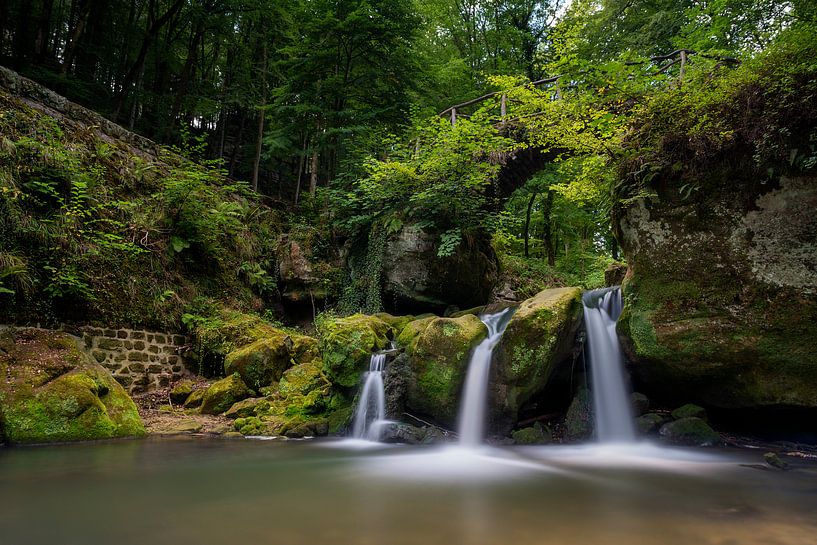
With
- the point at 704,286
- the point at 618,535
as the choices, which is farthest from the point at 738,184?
the point at 618,535

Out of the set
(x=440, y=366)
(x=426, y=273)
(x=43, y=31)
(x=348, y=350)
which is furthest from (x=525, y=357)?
(x=43, y=31)

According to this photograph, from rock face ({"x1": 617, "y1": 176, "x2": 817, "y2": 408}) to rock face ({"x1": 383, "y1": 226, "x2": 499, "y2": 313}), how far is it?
4.29m

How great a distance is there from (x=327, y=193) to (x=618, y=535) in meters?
11.6

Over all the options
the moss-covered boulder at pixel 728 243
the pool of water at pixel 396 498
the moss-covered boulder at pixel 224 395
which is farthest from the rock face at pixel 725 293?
the moss-covered boulder at pixel 224 395

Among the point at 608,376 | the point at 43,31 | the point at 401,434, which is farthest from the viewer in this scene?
the point at 43,31

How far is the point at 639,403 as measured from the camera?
624cm

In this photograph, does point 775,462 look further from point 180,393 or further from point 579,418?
point 180,393

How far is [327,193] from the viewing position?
12.7 metres

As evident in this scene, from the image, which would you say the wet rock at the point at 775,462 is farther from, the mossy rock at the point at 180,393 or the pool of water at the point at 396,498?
the mossy rock at the point at 180,393

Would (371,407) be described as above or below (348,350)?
below

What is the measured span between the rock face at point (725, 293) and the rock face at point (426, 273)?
429cm

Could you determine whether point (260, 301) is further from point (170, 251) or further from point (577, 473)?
point (577, 473)

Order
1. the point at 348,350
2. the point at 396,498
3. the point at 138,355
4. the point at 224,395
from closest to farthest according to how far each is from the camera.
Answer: the point at 396,498
the point at 348,350
the point at 224,395
the point at 138,355

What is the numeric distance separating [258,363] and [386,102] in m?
9.45
